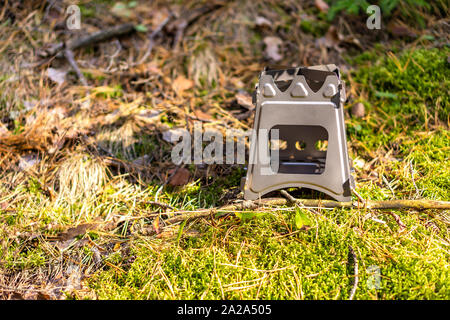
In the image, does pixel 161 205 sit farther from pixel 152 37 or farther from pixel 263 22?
pixel 263 22

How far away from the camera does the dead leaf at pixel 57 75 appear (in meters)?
3.06

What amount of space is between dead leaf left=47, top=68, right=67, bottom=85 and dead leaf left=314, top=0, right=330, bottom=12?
2.73 metres

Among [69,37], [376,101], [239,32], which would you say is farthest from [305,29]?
[69,37]

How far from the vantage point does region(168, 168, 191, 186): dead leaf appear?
2352mm

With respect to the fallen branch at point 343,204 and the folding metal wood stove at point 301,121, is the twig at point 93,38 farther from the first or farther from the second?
the fallen branch at point 343,204

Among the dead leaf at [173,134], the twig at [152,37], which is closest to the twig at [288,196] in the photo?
the dead leaf at [173,134]

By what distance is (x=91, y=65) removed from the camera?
331 centimetres

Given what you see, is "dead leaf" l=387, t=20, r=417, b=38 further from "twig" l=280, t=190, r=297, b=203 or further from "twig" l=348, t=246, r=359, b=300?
"twig" l=348, t=246, r=359, b=300

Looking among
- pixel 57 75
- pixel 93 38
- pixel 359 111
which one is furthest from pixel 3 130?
pixel 359 111

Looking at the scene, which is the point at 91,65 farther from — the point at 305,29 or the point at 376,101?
the point at 376,101

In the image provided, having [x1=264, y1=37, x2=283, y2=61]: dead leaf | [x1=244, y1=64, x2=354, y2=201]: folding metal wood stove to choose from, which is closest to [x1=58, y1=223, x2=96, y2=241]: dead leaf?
[x1=244, y1=64, x2=354, y2=201]: folding metal wood stove

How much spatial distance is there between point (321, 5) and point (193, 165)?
8.01 feet

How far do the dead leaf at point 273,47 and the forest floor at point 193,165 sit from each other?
0.06 feet
